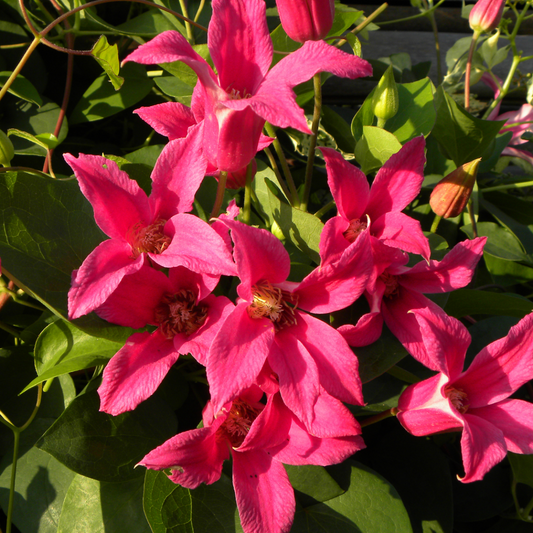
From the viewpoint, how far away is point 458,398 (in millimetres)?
308

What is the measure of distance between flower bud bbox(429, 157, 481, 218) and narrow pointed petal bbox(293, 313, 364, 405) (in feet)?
0.60

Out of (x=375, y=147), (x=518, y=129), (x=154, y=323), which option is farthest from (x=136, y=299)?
(x=518, y=129)

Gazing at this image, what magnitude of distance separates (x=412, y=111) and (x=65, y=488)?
17.6 inches

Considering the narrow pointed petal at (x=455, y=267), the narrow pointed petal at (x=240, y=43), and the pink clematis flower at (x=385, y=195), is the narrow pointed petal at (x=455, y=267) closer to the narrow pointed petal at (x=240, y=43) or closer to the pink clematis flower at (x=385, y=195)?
the pink clematis flower at (x=385, y=195)

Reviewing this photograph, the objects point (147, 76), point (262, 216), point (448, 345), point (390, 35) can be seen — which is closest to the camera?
point (448, 345)

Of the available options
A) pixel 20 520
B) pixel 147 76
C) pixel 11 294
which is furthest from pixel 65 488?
pixel 147 76

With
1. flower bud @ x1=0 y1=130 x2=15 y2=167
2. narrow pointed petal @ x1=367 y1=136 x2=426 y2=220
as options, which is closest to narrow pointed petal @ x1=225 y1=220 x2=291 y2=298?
narrow pointed petal @ x1=367 y1=136 x2=426 y2=220

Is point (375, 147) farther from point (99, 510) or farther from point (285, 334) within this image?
point (99, 510)

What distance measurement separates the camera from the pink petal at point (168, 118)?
32 centimetres

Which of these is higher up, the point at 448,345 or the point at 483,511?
the point at 448,345

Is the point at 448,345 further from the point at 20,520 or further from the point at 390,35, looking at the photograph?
the point at 390,35

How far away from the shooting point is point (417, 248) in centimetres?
29

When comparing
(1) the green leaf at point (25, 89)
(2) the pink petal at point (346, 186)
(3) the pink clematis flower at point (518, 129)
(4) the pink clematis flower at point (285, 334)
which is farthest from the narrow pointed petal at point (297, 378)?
(3) the pink clematis flower at point (518, 129)

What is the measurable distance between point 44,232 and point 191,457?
0.17 m
